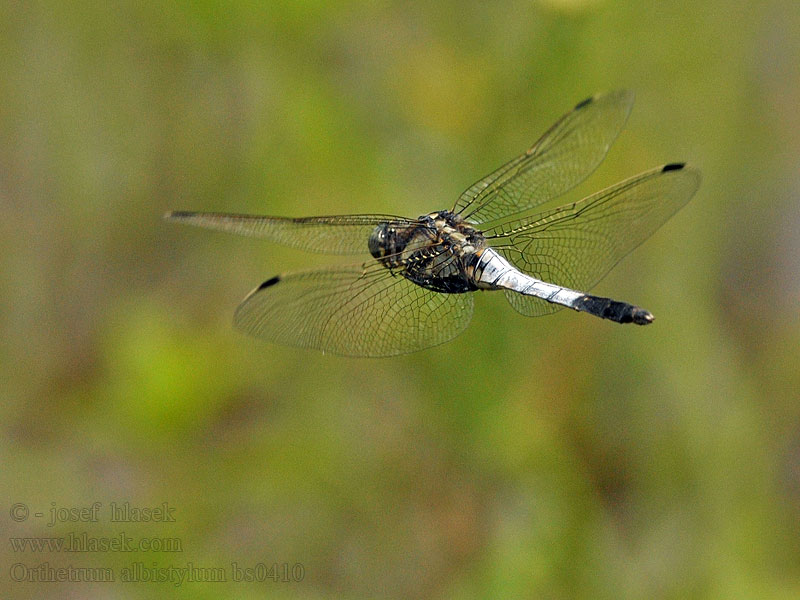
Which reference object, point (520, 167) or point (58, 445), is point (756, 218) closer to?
point (520, 167)

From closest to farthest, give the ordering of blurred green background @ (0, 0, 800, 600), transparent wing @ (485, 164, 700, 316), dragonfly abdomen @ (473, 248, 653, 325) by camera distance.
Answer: dragonfly abdomen @ (473, 248, 653, 325) < transparent wing @ (485, 164, 700, 316) < blurred green background @ (0, 0, 800, 600)

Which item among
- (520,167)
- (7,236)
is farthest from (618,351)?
(7,236)

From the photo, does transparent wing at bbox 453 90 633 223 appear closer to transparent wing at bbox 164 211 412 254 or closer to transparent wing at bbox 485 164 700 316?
transparent wing at bbox 485 164 700 316

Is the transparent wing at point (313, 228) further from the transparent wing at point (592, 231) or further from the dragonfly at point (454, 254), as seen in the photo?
the transparent wing at point (592, 231)
